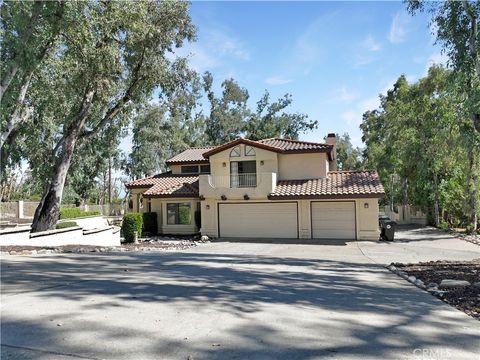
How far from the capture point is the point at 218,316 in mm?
6051

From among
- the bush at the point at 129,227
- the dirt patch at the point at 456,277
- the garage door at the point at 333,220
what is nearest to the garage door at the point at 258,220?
the garage door at the point at 333,220

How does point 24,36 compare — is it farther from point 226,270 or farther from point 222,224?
point 222,224

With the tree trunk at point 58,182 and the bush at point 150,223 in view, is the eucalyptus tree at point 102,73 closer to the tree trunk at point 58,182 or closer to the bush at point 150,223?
the tree trunk at point 58,182

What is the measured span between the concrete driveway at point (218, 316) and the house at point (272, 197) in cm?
1331

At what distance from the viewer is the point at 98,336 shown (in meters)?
4.97

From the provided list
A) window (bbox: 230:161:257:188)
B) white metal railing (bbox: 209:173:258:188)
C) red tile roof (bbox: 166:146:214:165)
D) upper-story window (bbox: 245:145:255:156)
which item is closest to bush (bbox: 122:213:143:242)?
white metal railing (bbox: 209:173:258:188)

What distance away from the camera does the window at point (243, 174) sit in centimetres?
2598

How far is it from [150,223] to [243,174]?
6.78 meters

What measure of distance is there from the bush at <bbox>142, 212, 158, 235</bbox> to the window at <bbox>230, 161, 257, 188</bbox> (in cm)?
572

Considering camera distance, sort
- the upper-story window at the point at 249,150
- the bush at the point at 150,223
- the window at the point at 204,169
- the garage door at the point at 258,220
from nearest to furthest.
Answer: the garage door at the point at 258,220, the upper-story window at the point at 249,150, the bush at the point at 150,223, the window at the point at 204,169

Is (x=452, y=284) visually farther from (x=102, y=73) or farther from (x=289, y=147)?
(x=289, y=147)

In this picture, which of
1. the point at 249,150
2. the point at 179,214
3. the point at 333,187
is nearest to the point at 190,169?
the point at 179,214

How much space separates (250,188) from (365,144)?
3486 centimetres

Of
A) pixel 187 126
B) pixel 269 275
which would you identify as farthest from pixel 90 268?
pixel 187 126
